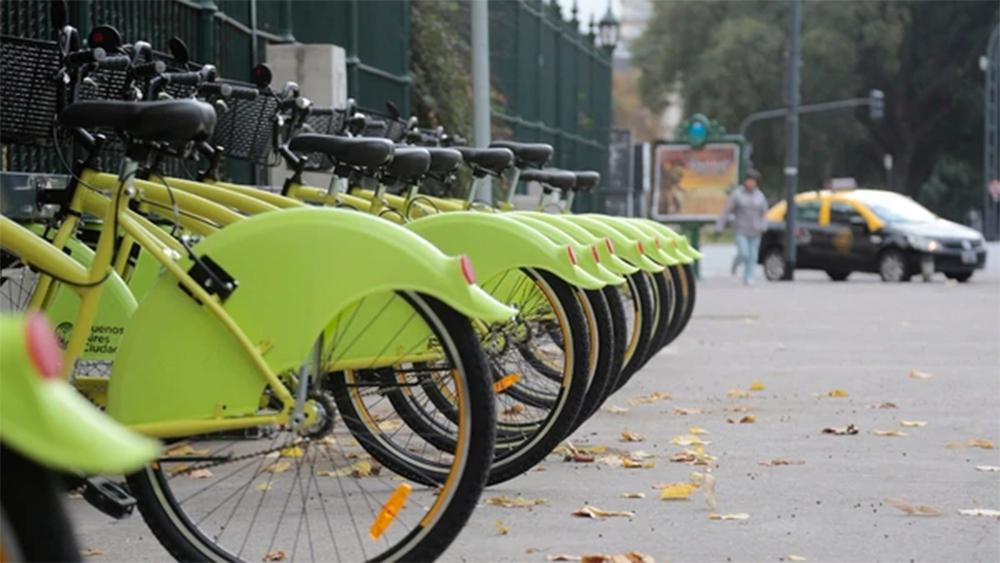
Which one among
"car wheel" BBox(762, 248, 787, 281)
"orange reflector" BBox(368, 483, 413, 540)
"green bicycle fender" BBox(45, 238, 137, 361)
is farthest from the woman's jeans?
"orange reflector" BBox(368, 483, 413, 540)

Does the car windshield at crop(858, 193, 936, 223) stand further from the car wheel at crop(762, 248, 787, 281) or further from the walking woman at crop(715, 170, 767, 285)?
the walking woman at crop(715, 170, 767, 285)

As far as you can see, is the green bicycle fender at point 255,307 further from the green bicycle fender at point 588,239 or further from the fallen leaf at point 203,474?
the green bicycle fender at point 588,239

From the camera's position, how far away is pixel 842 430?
28.8 feet

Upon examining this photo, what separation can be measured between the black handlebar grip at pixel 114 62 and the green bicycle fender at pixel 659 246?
3.44m

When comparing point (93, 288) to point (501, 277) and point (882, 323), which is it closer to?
point (501, 277)

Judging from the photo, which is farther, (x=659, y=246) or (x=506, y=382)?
(x=659, y=246)

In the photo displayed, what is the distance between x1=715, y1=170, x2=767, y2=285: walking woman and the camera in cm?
2931

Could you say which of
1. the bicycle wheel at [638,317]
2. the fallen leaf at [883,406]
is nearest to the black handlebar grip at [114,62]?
the bicycle wheel at [638,317]

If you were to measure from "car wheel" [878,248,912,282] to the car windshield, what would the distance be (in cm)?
59

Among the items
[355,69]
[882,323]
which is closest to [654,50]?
[882,323]

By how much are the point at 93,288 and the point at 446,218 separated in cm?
147

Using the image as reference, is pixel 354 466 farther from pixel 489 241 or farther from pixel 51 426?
pixel 51 426

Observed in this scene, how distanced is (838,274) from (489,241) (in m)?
26.4

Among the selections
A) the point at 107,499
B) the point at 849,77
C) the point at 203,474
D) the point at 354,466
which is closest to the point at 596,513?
the point at 354,466
